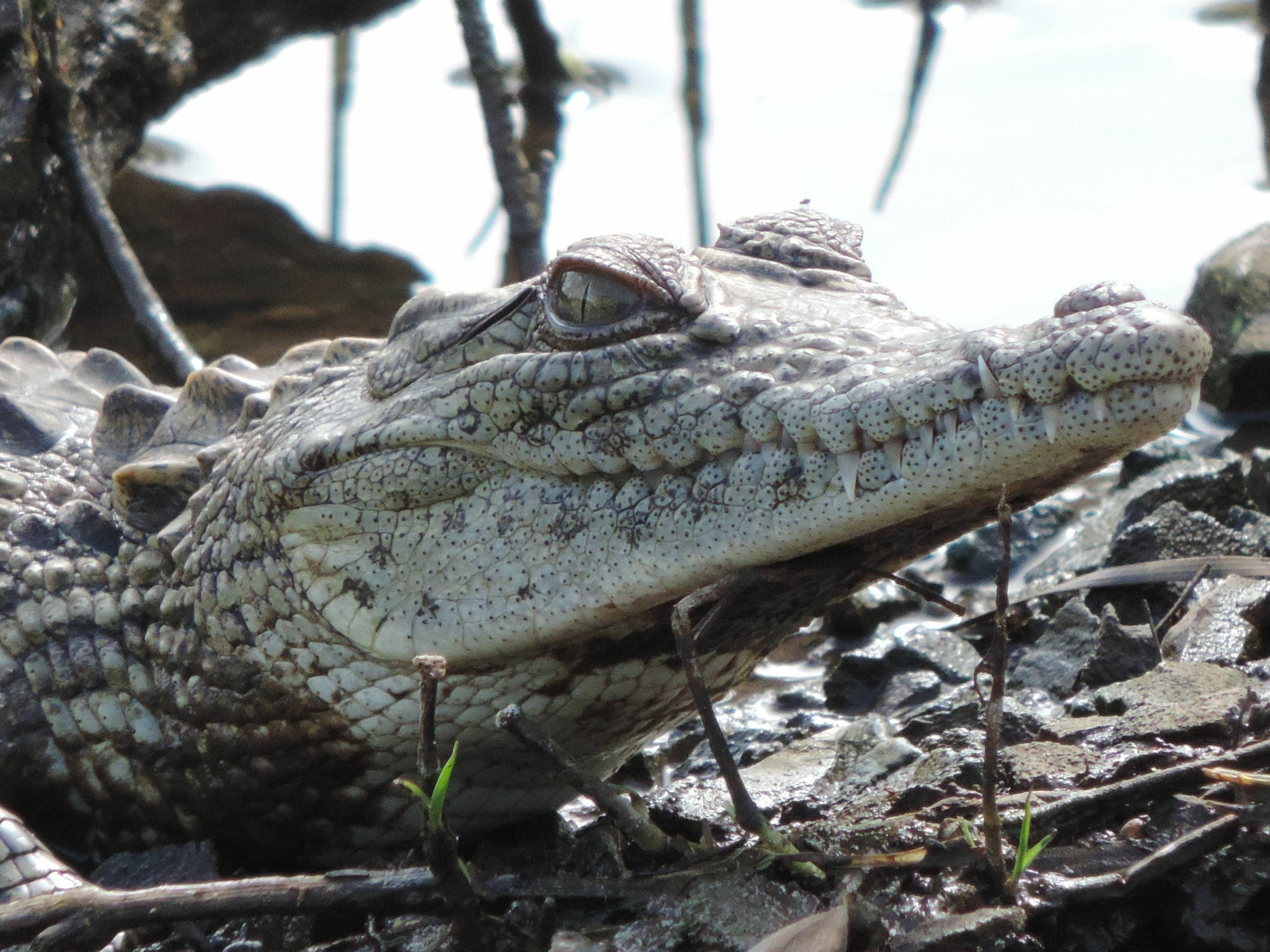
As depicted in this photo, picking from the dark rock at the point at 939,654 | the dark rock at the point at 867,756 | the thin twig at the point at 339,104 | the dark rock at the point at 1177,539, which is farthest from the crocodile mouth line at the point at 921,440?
the thin twig at the point at 339,104

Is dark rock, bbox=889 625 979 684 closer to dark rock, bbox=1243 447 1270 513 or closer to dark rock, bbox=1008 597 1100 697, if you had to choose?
Result: dark rock, bbox=1008 597 1100 697

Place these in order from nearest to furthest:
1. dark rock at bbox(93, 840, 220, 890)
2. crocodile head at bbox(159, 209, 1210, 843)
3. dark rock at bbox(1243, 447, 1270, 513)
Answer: crocodile head at bbox(159, 209, 1210, 843) < dark rock at bbox(93, 840, 220, 890) < dark rock at bbox(1243, 447, 1270, 513)

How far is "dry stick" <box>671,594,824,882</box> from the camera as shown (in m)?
2.07

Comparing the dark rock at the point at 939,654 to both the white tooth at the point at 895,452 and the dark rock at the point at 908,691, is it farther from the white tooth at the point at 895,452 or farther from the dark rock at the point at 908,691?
the white tooth at the point at 895,452

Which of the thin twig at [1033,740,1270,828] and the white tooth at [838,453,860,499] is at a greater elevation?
the white tooth at [838,453,860,499]

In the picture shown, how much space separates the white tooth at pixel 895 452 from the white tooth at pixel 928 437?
3cm

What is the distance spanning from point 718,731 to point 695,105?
6.67 meters

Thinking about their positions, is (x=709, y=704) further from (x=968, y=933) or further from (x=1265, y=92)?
(x=1265, y=92)

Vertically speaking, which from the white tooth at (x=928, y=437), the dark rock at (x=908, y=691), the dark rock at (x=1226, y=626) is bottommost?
the dark rock at (x=908, y=691)

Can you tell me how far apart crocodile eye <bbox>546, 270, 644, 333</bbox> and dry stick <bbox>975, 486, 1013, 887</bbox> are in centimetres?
77

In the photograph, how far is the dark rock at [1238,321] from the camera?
5.38 metres

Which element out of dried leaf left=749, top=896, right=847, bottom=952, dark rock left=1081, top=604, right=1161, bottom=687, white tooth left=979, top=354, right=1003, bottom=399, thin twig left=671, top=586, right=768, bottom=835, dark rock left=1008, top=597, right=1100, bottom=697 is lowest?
dark rock left=1008, top=597, right=1100, bottom=697

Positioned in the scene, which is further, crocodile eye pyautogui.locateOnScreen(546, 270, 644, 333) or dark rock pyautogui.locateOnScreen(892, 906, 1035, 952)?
crocodile eye pyautogui.locateOnScreen(546, 270, 644, 333)

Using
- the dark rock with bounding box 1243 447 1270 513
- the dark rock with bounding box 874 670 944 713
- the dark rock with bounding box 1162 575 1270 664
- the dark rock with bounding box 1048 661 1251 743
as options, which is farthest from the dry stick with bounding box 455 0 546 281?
the dark rock with bounding box 1048 661 1251 743
